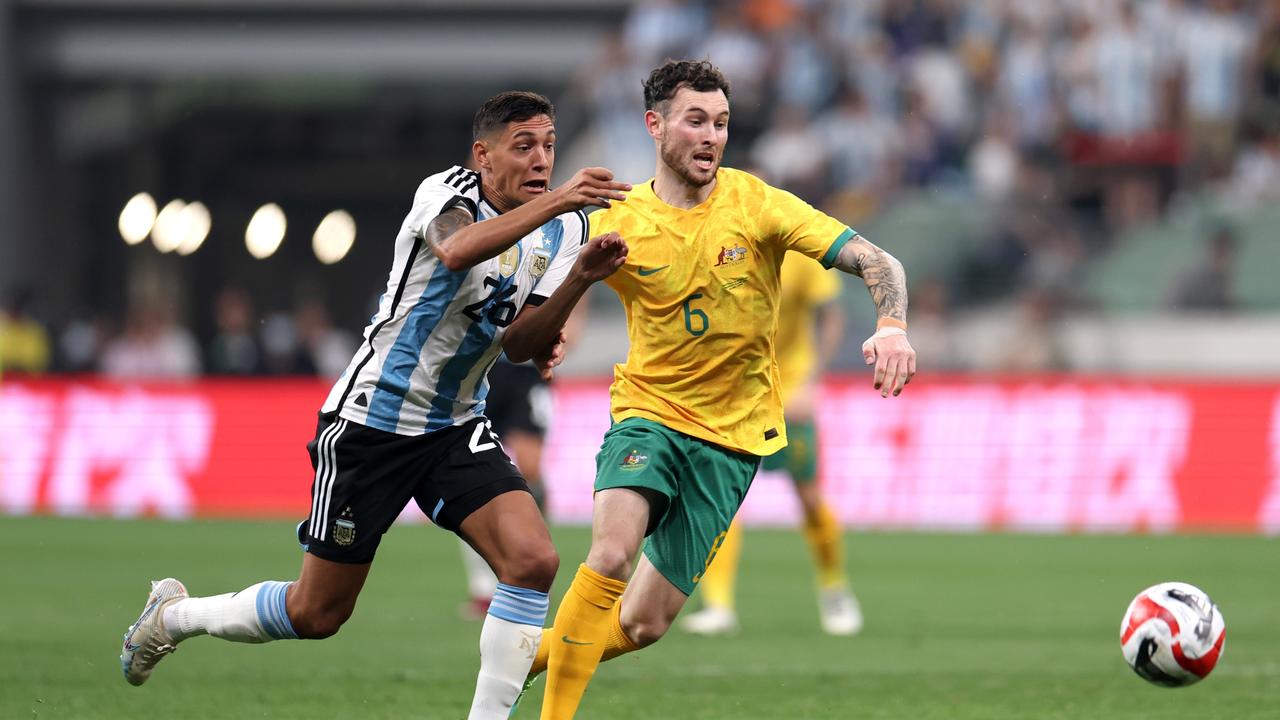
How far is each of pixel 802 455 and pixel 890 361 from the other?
4.44 meters

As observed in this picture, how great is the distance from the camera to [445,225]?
606 centimetres

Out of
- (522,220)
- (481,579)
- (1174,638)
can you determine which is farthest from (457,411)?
(481,579)

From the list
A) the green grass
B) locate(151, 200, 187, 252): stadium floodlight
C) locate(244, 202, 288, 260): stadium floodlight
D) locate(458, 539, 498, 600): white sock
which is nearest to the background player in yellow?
the green grass

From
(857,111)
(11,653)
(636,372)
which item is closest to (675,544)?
(636,372)

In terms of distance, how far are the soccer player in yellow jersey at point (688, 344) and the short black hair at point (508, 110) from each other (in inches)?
17.7

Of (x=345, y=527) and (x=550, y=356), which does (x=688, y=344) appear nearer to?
(x=550, y=356)

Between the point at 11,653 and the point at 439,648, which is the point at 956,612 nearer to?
the point at 439,648

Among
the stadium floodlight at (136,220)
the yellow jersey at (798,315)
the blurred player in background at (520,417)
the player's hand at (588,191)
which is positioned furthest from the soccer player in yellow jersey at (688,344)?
the stadium floodlight at (136,220)

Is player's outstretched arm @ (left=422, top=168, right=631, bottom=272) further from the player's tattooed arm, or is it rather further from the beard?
the beard

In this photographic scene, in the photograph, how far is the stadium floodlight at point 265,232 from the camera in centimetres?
3219

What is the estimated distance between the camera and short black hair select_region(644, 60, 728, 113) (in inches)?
262

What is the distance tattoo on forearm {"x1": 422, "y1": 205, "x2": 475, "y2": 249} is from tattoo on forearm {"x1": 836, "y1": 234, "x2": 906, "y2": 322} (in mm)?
1324

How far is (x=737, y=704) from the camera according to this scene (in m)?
7.79

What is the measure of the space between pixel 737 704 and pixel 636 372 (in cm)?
176
